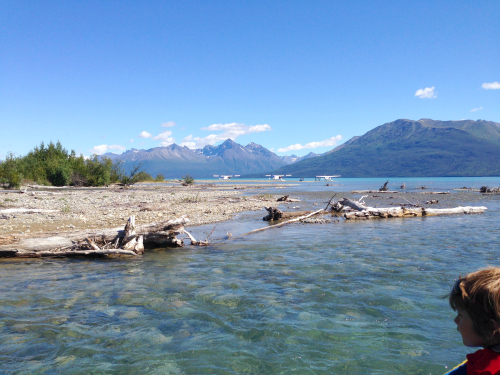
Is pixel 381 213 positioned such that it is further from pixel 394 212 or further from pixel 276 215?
pixel 276 215

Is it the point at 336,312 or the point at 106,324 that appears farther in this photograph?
the point at 336,312

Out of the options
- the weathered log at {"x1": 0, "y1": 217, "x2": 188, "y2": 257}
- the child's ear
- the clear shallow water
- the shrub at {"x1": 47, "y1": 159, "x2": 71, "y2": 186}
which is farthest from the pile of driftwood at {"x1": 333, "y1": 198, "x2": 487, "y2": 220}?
the shrub at {"x1": 47, "y1": 159, "x2": 71, "y2": 186}

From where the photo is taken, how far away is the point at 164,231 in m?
13.1

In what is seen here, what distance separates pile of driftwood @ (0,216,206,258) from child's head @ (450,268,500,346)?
11.1m

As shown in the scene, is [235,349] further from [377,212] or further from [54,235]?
[377,212]

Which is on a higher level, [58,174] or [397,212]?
[58,174]

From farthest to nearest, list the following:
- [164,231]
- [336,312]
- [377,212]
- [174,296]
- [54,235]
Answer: [377,212] < [164,231] < [54,235] < [174,296] < [336,312]

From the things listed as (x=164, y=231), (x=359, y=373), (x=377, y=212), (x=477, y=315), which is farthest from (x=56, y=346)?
(x=377, y=212)

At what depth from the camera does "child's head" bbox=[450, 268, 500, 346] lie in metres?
2.00

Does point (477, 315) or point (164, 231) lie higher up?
point (477, 315)

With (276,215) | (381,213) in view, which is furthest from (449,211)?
(276,215)

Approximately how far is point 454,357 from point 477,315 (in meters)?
3.77

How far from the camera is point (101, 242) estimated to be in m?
12.3

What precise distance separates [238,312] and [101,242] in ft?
25.4
